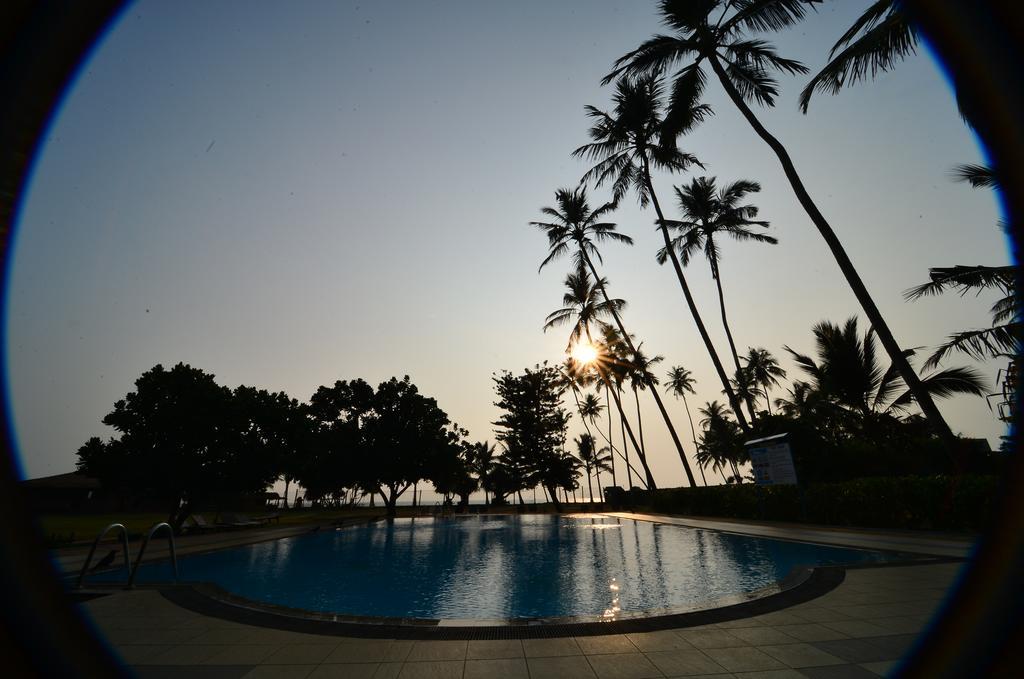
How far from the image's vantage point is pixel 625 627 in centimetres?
495

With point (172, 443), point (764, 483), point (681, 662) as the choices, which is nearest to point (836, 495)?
point (764, 483)

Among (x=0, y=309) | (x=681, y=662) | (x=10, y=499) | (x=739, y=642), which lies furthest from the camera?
(x=739, y=642)

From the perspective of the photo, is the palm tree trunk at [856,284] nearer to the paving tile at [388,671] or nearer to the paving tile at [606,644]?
the paving tile at [606,644]

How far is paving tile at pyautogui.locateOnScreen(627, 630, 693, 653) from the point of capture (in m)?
4.38

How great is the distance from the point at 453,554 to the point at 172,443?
15015mm

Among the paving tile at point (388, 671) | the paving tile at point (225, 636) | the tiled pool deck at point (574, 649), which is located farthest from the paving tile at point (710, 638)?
the paving tile at point (225, 636)

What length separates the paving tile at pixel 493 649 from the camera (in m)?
4.27

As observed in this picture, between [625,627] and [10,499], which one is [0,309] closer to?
[10,499]

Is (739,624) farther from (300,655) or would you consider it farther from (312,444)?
(312,444)

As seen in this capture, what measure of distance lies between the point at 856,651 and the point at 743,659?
1076mm

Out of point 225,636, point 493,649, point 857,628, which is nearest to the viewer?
point 493,649

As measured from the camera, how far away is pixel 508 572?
36.5ft

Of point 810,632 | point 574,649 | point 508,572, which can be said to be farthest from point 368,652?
point 508,572

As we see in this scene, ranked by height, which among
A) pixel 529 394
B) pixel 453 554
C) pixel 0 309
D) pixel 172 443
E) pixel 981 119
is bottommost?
pixel 453 554
